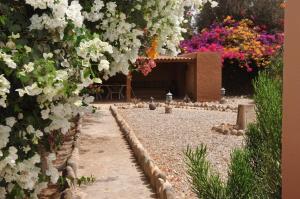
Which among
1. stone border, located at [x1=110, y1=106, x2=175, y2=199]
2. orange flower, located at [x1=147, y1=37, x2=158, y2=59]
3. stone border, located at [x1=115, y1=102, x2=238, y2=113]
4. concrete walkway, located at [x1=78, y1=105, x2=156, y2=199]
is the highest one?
orange flower, located at [x1=147, y1=37, x2=158, y2=59]

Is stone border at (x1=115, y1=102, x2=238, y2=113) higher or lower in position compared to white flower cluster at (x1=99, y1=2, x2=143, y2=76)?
lower

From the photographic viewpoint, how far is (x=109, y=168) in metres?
8.96

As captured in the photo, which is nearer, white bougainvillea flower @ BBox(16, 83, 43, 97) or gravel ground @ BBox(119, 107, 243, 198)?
white bougainvillea flower @ BBox(16, 83, 43, 97)

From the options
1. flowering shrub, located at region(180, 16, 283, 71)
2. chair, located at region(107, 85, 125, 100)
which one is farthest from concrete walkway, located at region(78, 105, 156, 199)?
flowering shrub, located at region(180, 16, 283, 71)

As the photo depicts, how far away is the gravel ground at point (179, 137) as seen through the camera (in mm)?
8914

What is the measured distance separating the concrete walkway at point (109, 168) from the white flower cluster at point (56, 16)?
11.5 feet

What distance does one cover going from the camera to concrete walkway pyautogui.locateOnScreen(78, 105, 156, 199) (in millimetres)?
7191

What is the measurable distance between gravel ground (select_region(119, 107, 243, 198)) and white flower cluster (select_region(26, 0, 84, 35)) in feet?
11.4

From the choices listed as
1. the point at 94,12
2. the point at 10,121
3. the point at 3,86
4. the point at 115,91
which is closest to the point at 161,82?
the point at 115,91

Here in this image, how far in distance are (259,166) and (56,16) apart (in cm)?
185

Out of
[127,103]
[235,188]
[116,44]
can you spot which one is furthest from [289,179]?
[127,103]

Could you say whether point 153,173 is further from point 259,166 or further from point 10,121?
point 259,166

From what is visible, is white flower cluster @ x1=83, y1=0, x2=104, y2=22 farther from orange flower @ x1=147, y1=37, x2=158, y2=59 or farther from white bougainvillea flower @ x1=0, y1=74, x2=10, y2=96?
orange flower @ x1=147, y1=37, x2=158, y2=59

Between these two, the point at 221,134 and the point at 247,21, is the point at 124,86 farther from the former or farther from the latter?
the point at 221,134
